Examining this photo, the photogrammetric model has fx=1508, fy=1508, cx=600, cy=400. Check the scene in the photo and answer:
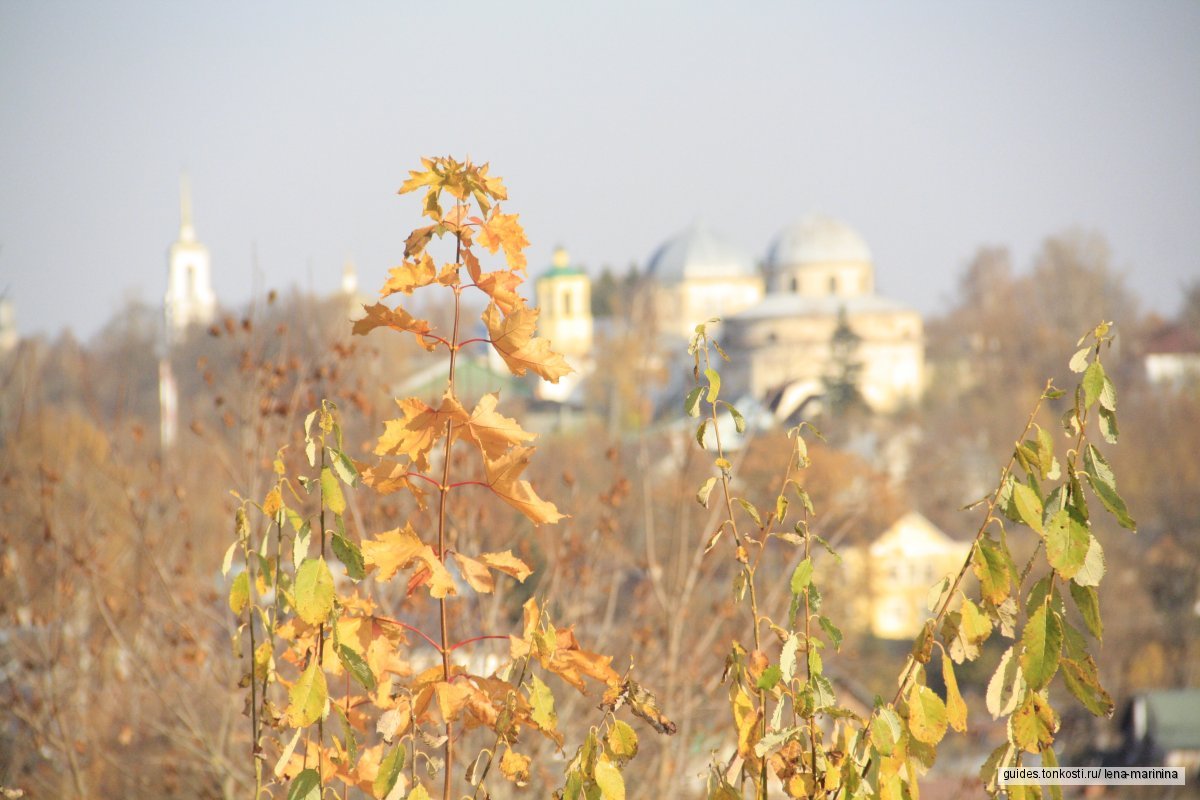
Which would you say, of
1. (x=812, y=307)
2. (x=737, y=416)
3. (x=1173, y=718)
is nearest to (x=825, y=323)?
(x=812, y=307)

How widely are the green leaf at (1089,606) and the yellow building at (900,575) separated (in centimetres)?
1932

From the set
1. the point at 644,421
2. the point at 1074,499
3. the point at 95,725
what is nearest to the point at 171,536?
the point at 95,725

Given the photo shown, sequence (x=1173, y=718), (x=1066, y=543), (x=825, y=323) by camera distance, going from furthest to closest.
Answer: (x=825, y=323) → (x=1173, y=718) → (x=1066, y=543)

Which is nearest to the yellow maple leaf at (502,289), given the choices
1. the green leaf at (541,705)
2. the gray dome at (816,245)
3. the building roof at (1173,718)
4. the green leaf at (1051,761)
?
the green leaf at (541,705)

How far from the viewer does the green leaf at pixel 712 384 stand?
1.48m

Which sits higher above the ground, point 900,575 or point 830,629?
point 830,629

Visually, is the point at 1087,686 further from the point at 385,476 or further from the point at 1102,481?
the point at 385,476

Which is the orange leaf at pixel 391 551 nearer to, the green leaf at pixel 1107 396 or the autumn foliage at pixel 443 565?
the autumn foliage at pixel 443 565

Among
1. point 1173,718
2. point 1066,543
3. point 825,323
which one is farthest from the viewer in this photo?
point 825,323

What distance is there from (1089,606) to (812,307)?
173ft

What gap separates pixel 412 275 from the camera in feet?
4.71

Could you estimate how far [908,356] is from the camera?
53281mm

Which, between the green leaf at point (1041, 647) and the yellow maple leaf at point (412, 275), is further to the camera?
the yellow maple leaf at point (412, 275)

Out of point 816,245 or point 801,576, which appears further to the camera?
point 816,245
